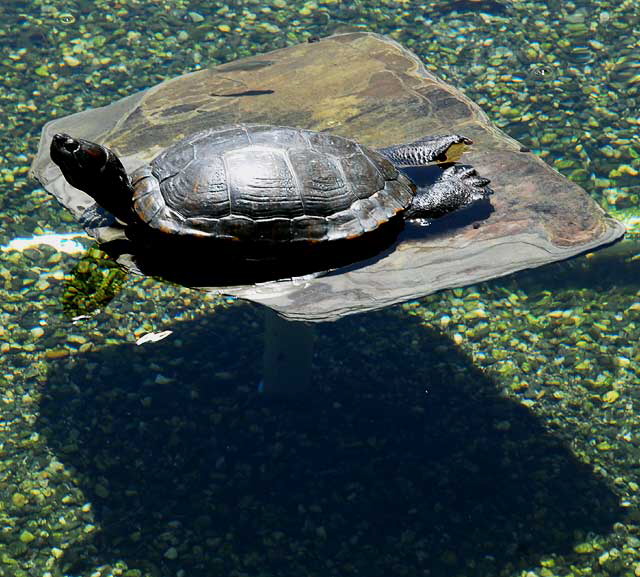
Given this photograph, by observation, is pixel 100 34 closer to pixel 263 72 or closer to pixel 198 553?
pixel 263 72

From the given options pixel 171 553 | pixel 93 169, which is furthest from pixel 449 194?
Result: pixel 171 553

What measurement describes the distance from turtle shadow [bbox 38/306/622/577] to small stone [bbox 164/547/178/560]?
0.04 ft

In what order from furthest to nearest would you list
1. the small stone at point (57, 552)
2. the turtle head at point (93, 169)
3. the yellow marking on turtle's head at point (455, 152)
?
the yellow marking on turtle's head at point (455, 152) → the small stone at point (57, 552) → the turtle head at point (93, 169)

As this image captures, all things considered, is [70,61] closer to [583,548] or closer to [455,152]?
[455,152]

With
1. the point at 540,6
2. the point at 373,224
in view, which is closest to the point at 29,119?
the point at 373,224

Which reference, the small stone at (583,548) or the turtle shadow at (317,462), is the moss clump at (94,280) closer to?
the turtle shadow at (317,462)

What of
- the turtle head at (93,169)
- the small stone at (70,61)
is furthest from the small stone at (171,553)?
the small stone at (70,61)

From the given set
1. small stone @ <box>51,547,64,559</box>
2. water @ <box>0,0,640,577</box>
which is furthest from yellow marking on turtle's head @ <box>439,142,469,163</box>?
small stone @ <box>51,547,64,559</box>

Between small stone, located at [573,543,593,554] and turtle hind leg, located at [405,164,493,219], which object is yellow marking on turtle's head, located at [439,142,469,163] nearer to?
turtle hind leg, located at [405,164,493,219]

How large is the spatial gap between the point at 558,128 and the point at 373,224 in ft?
11.1

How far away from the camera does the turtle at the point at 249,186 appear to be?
4035 millimetres

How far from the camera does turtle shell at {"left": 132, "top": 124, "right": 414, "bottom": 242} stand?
13.2 ft

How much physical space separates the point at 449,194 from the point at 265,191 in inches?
40.7

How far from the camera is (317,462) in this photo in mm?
4836
